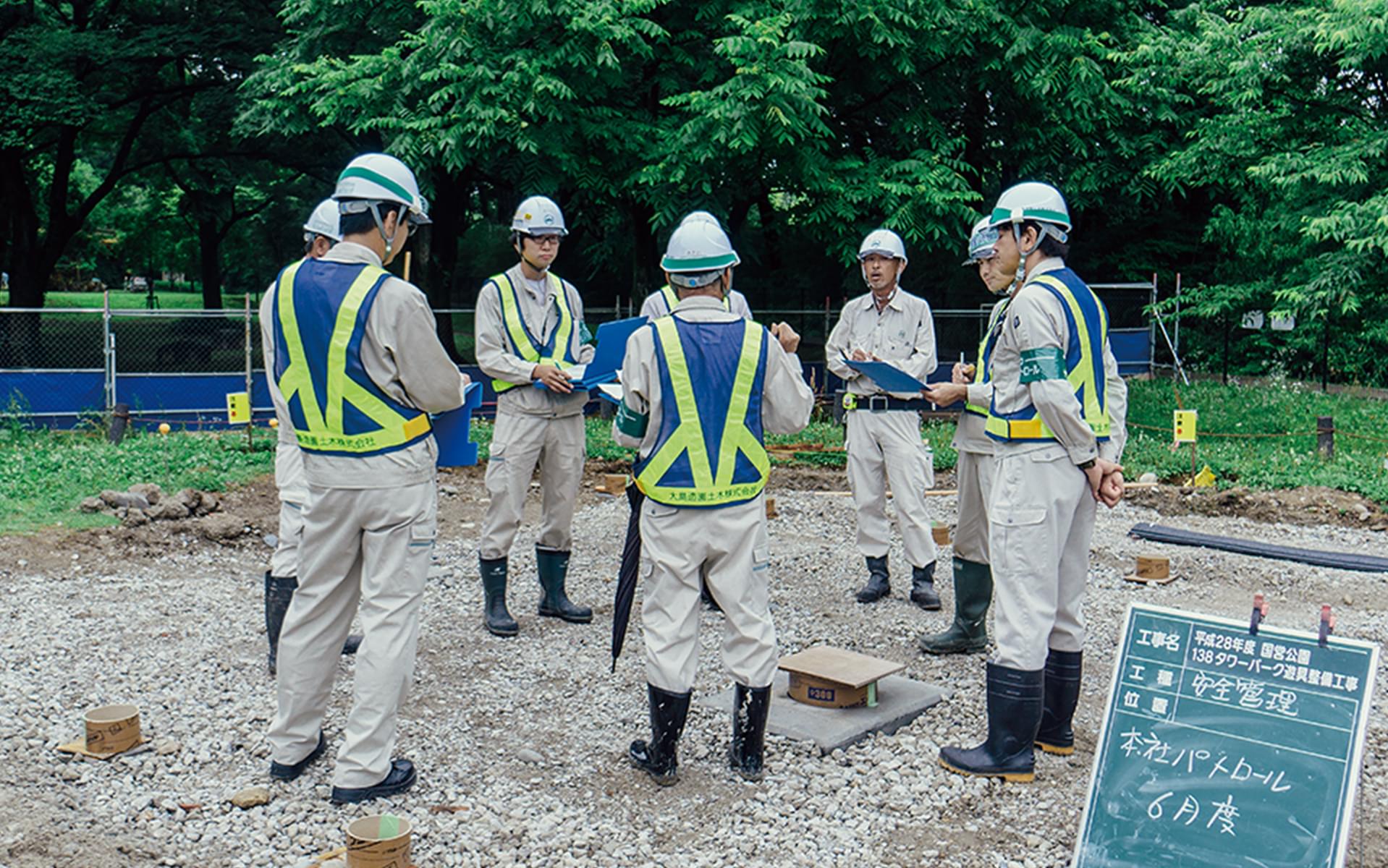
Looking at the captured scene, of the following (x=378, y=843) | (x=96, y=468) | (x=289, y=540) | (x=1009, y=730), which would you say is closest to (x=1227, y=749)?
(x=1009, y=730)

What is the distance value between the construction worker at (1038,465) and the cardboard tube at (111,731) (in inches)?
126

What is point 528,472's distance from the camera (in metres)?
6.47

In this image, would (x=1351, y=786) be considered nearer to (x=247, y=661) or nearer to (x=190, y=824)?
(x=190, y=824)

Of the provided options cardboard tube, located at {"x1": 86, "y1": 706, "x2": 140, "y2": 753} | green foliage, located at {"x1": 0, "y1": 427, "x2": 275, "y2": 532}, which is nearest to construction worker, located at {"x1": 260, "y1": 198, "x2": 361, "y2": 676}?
cardboard tube, located at {"x1": 86, "y1": 706, "x2": 140, "y2": 753}

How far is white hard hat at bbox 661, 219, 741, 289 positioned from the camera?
4414 mm

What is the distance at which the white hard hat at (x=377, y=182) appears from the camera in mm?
4273

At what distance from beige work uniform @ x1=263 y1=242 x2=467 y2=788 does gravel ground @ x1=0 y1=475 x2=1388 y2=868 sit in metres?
0.36

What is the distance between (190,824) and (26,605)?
3556 mm

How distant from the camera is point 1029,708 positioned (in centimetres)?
447

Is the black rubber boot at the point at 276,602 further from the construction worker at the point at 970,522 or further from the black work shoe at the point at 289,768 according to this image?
the construction worker at the point at 970,522

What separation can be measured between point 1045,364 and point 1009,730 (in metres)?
1.39

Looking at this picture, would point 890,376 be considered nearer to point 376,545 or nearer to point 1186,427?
point 376,545

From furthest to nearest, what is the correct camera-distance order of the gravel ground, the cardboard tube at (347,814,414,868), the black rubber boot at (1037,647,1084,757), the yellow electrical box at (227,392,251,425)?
the yellow electrical box at (227,392,251,425), the black rubber boot at (1037,647,1084,757), the gravel ground, the cardboard tube at (347,814,414,868)

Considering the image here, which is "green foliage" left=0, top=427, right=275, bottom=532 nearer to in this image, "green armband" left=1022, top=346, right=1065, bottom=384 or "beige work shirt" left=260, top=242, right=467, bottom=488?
"beige work shirt" left=260, top=242, right=467, bottom=488
